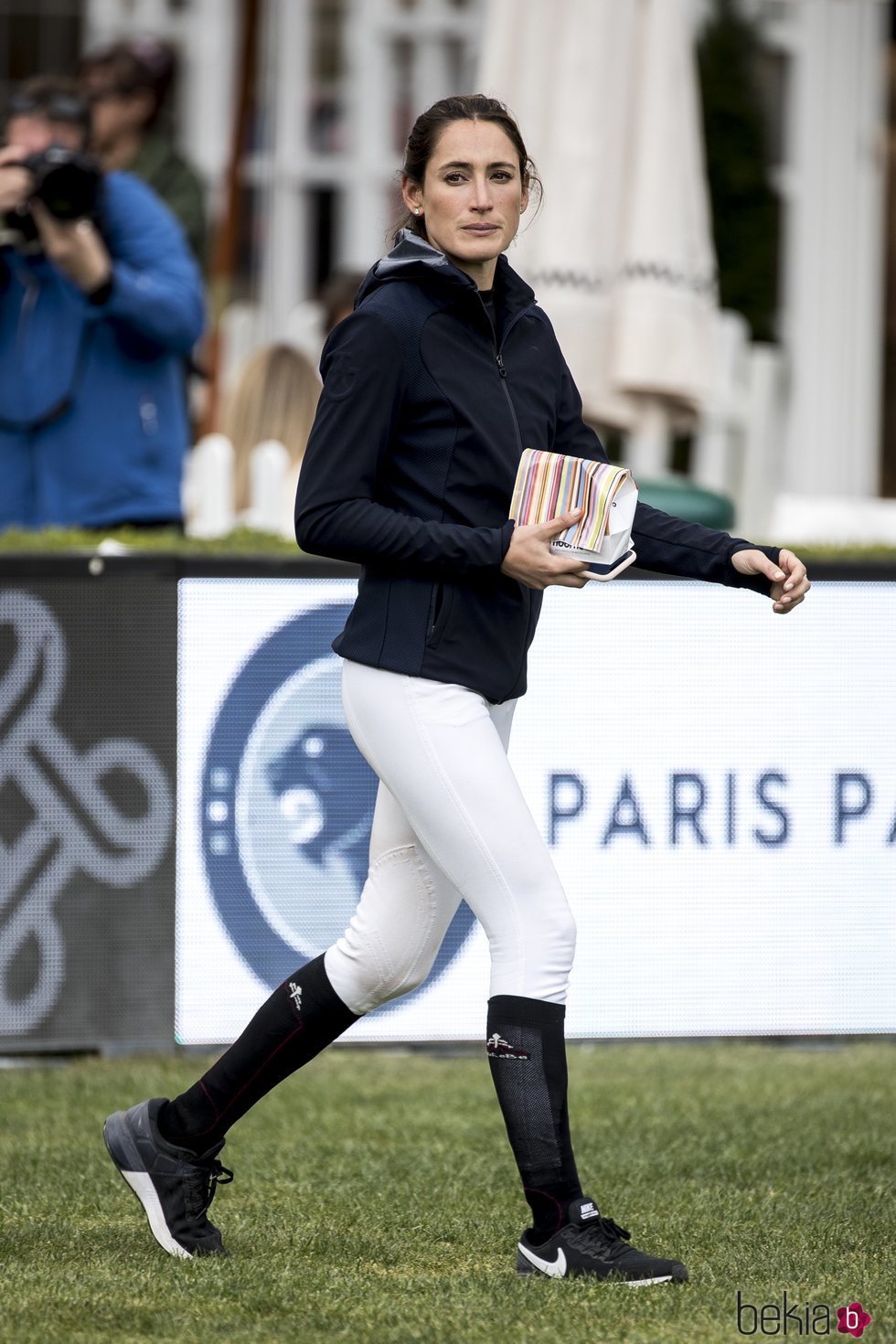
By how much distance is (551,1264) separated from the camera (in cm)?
362

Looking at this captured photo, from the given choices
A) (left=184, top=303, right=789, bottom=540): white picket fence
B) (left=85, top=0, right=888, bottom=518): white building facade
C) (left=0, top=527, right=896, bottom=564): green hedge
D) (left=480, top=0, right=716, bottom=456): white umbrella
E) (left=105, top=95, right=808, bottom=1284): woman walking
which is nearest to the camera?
(left=105, top=95, right=808, bottom=1284): woman walking

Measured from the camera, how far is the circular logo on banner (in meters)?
5.61

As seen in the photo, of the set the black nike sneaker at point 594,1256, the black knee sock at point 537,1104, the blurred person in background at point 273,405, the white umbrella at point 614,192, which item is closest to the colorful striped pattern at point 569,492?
the black knee sock at point 537,1104

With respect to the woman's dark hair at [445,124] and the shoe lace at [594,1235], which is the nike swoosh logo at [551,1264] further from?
the woman's dark hair at [445,124]

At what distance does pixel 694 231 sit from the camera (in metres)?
7.89

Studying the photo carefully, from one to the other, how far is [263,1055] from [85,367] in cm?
301

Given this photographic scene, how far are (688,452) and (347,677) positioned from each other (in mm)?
8396

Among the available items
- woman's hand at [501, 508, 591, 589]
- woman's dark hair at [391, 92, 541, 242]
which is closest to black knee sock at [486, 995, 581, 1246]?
woman's hand at [501, 508, 591, 589]

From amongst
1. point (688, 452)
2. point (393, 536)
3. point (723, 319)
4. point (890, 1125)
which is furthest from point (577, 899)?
point (688, 452)

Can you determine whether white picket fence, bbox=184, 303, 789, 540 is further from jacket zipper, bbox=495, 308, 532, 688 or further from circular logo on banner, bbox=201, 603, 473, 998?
jacket zipper, bbox=495, 308, 532, 688

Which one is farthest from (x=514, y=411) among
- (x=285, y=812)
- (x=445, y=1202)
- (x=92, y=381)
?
(x=92, y=381)

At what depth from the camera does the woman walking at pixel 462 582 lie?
11.6 ft

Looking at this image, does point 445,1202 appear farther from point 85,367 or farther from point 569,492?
point 85,367

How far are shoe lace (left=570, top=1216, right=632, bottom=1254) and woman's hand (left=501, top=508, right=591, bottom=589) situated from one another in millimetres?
1054
